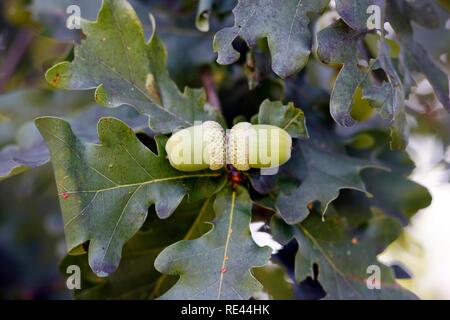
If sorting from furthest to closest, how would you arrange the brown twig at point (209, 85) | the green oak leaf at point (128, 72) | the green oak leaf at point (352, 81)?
1. the brown twig at point (209, 85)
2. the green oak leaf at point (128, 72)
3. the green oak leaf at point (352, 81)

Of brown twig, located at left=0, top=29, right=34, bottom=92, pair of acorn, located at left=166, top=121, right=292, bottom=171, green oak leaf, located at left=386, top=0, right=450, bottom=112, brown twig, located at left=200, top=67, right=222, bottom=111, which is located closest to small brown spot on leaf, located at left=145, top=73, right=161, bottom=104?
pair of acorn, located at left=166, top=121, right=292, bottom=171

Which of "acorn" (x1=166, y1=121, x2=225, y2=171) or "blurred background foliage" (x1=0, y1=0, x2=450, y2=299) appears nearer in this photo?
"acorn" (x1=166, y1=121, x2=225, y2=171)

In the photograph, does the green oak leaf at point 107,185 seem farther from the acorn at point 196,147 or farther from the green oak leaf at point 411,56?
the green oak leaf at point 411,56

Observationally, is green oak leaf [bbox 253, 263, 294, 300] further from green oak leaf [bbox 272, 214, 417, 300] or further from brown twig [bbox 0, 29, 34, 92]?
brown twig [bbox 0, 29, 34, 92]

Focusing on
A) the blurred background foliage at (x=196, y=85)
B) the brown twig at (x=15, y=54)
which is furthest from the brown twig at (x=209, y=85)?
the brown twig at (x=15, y=54)

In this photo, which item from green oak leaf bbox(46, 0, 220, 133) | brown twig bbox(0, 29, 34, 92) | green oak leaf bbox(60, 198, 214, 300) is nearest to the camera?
green oak leaf bbox(46, 0, 220, 133)

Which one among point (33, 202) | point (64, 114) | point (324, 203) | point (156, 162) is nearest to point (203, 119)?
point (156, 162)

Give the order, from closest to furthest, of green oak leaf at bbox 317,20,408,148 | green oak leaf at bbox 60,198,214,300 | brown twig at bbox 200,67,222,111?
green oak leaf at bbox 317,20,408,148 < green oak leaf at bbox 60,198,214,300 < brown twig at bbox 200,67,222,111
